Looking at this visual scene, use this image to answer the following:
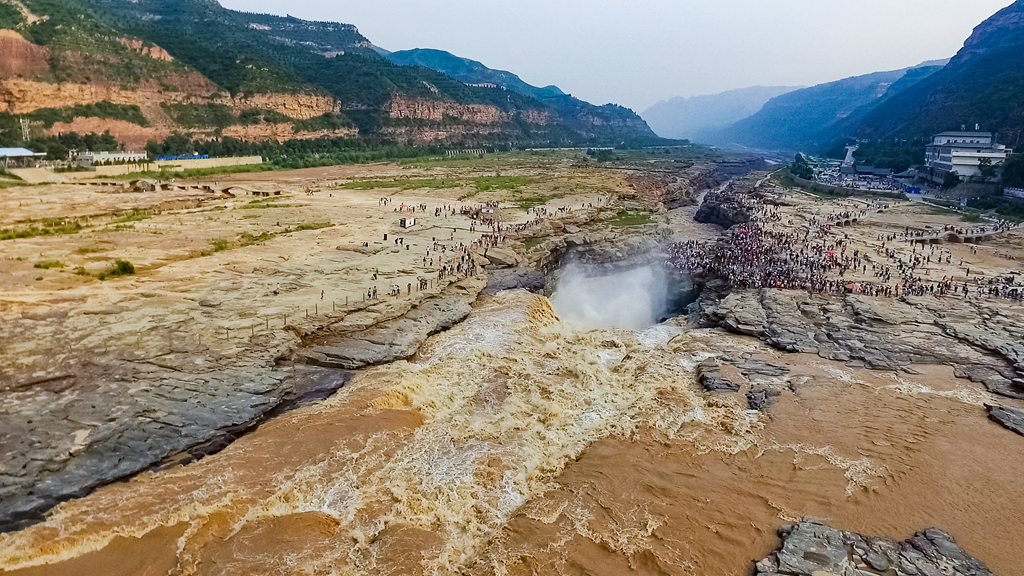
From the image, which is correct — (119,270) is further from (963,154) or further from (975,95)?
(975,95)

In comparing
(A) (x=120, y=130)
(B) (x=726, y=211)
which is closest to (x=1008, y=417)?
(B) (x=726, y=211)

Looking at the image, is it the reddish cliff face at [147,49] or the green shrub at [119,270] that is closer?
the green shrub at [119,270]

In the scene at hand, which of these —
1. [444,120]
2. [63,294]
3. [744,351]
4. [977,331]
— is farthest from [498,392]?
[444,120]

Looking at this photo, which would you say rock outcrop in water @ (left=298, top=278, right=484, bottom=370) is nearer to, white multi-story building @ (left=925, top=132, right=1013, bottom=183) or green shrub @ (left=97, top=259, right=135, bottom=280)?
green shrub @ (left=97, top=259, right=135, bottom=280)

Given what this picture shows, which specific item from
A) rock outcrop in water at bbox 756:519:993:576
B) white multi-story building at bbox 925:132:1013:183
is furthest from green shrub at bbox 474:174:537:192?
rock outcrop in water at bbox 756:519:993:576

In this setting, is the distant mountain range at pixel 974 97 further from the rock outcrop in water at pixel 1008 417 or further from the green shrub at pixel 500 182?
the rock outcrop in water at pixel 1008 417

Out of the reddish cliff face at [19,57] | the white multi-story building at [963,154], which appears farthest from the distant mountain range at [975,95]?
the reddish cliff face at [19,57]
